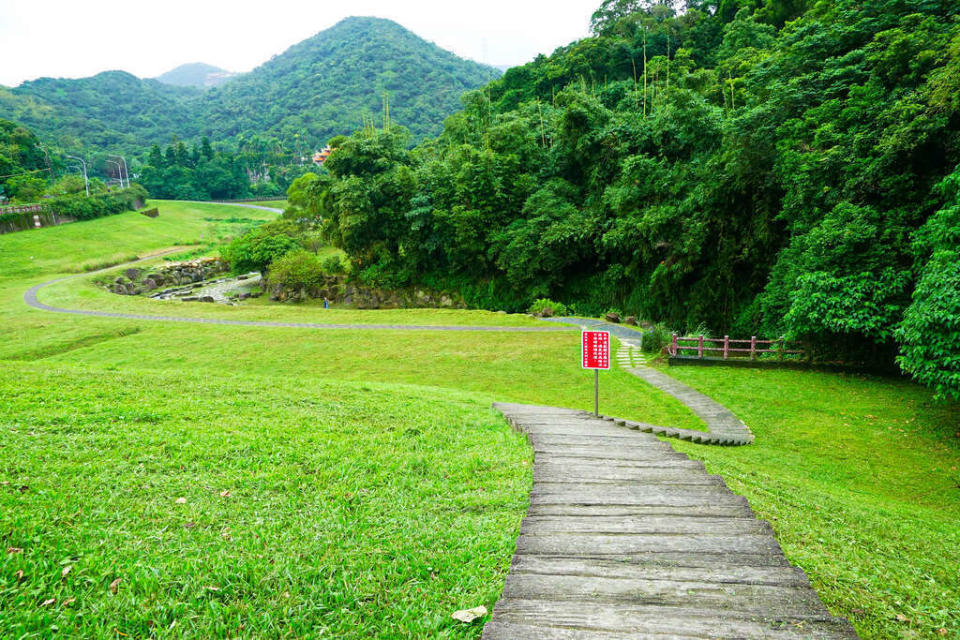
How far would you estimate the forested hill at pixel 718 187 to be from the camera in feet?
35.4

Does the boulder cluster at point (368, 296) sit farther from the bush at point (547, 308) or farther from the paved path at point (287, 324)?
the paved path at point (287, 324)

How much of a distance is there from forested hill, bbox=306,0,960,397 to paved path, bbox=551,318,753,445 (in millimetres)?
3285

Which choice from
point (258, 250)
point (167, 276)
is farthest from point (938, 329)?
point (167, 276)

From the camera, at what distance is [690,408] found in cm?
1027

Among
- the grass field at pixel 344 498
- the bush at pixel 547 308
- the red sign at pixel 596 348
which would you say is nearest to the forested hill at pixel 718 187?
the bush at pixel 547 308

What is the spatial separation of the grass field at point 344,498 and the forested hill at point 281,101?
76201mm

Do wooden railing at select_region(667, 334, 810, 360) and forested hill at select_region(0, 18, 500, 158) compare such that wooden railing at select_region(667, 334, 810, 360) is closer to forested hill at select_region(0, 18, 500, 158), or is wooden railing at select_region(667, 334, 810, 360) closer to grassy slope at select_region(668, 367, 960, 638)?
grassy slope at select_region(668, 367, 960, 638)

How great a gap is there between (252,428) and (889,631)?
636cm

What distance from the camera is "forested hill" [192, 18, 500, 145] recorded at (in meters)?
88.5

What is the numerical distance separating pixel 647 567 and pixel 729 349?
12.2 meters

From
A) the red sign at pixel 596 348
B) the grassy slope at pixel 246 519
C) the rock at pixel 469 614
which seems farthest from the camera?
the red sign at pixel 596 348

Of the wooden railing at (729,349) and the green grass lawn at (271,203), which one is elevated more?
the green grass lawn at (271,203)

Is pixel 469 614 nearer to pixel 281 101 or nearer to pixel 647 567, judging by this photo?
pixel 647 567

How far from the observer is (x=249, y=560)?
313 cm
